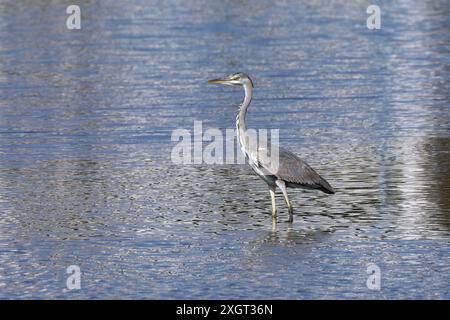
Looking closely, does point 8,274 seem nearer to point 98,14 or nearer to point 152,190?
point 152,190

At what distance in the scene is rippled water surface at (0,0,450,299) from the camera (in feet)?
43.4

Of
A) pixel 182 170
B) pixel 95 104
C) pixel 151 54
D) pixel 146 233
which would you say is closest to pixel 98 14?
pixel 151 54

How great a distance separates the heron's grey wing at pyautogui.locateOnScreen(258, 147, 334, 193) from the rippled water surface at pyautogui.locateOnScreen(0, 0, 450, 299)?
451mm

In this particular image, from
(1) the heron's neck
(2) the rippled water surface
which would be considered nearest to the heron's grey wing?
(1) the heron's neck

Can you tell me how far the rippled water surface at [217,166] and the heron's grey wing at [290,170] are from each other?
0.45m

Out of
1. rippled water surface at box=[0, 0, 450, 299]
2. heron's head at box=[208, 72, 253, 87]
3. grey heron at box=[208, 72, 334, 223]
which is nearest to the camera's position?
rippled water surface at box=[0, 0, 450, 299]

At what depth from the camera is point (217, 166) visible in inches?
736

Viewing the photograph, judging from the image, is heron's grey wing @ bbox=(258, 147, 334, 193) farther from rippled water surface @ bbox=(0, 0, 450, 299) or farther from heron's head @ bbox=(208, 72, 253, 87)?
heron's head @ bbox=(208, 72, 253, 87)

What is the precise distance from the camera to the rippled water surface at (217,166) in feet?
43.4

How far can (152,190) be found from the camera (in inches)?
670

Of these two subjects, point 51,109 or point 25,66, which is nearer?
point 51,109

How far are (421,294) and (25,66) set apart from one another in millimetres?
17385

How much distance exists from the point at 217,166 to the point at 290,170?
Result: 360 centimetres

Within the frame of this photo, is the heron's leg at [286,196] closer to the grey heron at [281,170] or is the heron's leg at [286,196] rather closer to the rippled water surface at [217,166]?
the grey heron at [281,170]
